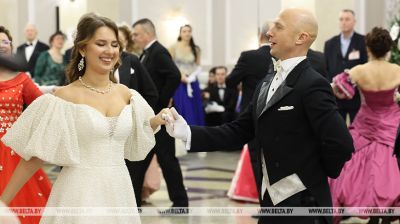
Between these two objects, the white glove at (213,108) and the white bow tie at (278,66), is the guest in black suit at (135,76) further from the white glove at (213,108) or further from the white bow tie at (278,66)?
the white glove at (213,108)

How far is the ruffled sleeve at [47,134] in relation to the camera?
125 inches

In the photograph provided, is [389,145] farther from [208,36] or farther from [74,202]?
[208,36]

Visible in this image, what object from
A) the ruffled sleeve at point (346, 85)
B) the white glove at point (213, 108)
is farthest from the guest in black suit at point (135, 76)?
the white glove at point (213, 108)

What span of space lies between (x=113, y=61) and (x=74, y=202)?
26.6 inches

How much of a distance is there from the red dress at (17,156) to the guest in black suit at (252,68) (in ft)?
7.49

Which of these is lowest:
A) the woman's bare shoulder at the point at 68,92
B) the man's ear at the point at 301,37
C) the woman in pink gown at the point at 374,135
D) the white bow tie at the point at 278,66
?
the woman in pink gown at the point at 374,135

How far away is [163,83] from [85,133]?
9.97 feet

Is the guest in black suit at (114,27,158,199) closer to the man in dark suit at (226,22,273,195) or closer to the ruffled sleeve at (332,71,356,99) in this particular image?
the man in dark suit at (226,22,273,195)

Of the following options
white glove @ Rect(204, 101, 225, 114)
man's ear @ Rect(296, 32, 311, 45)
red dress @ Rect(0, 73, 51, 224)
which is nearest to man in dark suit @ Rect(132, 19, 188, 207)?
red dress @ Rect(0, 73, 51, 224)

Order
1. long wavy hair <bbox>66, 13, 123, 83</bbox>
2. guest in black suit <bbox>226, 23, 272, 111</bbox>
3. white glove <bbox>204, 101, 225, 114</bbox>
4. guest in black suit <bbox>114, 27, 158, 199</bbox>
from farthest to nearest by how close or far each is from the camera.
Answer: white glove <bbox>204, 101, 225, 114</bbox> → guest in black suit <bbox>226, 23, 272, 111</bbox> → guest in black suit <bbox>114, 27, 158, 199</bbox> → long wavy hair <bbox>66, 13, 123, 83</bbox>

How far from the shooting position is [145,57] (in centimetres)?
625

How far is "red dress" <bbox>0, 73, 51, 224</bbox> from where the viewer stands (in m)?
4.14

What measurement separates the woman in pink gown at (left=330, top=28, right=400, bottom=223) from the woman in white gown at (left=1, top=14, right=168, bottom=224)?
293 centimetres

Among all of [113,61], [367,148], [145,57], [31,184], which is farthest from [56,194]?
[367,148]
